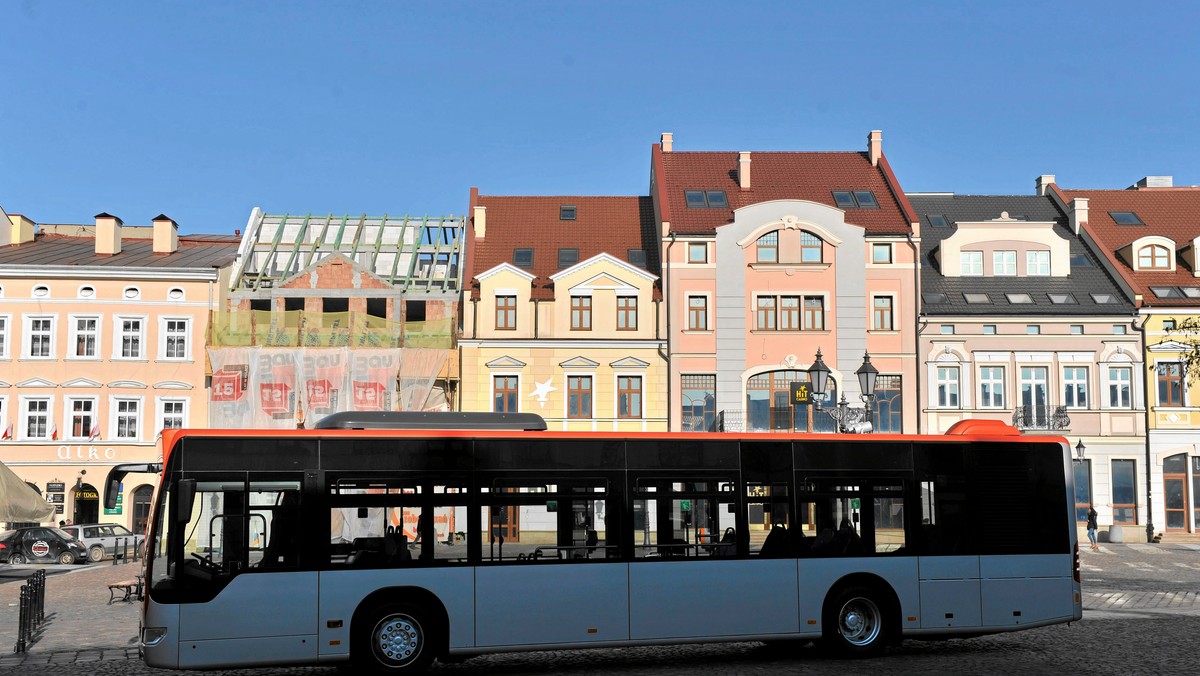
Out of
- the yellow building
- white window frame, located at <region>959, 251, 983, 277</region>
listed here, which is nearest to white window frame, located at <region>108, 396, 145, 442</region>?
the yellow building

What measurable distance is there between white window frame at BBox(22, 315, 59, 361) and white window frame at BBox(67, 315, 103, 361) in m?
0.46

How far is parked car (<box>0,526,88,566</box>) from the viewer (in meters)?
39.1

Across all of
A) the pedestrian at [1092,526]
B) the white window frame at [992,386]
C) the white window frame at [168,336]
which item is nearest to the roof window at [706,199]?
the white window frame at [992,386]

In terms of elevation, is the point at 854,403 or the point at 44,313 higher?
the point at 44,313

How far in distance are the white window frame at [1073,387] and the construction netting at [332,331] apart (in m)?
21.3

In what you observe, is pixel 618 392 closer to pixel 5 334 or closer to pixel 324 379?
pixel 324 379

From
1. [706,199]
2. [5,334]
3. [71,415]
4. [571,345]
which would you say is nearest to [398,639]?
[571,345]

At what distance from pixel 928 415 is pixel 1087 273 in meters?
8.23

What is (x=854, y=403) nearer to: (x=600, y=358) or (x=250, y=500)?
(x=600, y=358)

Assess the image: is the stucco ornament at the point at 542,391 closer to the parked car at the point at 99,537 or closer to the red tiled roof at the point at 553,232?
the red tiled roof at the point at 553,232

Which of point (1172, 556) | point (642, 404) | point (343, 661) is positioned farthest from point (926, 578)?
point (642, 404)

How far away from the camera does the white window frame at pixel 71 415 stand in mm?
45844

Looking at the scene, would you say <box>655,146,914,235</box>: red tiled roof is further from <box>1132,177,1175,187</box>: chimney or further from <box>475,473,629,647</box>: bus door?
<box>475,473,629,647</box>: bus door

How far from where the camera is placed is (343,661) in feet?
44.1
